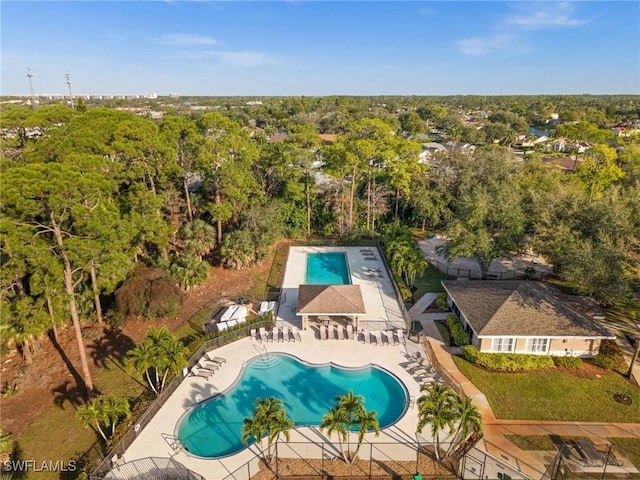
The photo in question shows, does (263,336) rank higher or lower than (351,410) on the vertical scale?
lower

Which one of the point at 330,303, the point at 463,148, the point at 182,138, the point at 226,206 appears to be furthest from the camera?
the point at 463,148

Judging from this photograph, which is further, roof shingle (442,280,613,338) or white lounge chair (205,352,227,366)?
white lounge chair (205,352,227,366)

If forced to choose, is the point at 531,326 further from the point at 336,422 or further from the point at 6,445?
the point at 6,445

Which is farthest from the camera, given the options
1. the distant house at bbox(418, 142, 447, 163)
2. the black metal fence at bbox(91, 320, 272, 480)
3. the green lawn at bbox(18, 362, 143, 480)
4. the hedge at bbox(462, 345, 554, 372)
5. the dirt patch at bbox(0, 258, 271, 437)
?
the distant house at bbox(418, 142, 447, 163)

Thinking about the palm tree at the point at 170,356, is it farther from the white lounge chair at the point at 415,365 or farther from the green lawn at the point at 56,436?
the white lounge chair at the point at 415,365

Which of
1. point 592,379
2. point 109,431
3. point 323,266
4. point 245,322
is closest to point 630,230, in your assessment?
point 592,379

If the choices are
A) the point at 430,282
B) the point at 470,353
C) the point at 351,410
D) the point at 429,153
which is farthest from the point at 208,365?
the point at 429,153

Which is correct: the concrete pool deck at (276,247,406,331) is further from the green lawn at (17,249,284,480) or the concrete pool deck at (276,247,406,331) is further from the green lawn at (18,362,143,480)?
the green lawn at (18,362,143,480)
